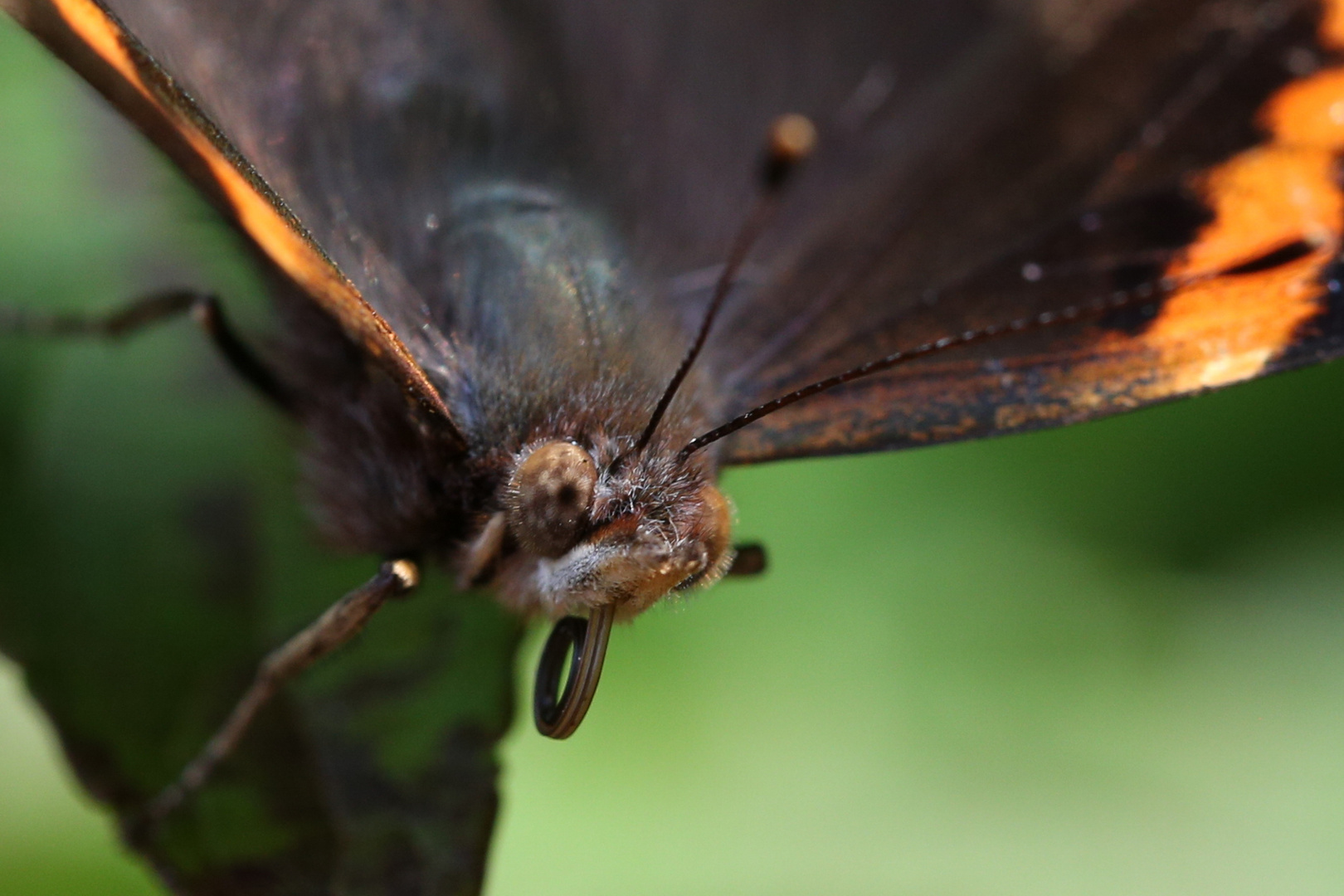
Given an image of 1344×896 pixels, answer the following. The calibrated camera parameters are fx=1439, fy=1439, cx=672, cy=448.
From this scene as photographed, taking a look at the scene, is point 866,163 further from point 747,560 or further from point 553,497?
point 553,497

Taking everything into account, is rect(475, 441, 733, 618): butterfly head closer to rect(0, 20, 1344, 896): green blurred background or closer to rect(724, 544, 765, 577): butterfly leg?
rect(724, 544, 765, 577): butterfly leg

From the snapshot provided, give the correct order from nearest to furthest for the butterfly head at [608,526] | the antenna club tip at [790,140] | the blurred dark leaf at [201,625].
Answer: the antenna club tip at [790,140], the butterfly head at [608,526], the blurred dark leaf at [201,625]

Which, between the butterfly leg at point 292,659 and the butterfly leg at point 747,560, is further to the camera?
the butterfly leg at point 747,560

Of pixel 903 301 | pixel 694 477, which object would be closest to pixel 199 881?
pixel 694 477

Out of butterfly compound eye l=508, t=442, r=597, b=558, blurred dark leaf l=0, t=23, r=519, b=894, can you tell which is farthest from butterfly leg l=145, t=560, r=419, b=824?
butterfly compound eye l=508, t=442, r=597, b=558

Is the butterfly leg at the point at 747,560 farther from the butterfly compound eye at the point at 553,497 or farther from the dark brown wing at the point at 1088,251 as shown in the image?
the butterfly compound eye at the point at 553,497

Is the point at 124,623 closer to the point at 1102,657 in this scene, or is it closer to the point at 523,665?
the point at 523,665

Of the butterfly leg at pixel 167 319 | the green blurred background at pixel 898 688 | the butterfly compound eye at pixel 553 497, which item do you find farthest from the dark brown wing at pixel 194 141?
the green blurred background at pixel 898 688
